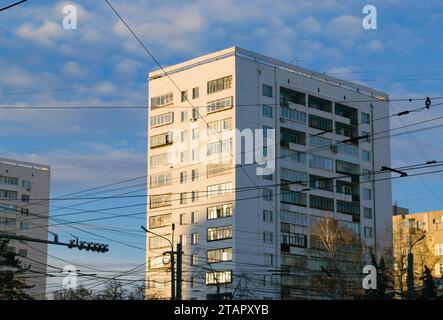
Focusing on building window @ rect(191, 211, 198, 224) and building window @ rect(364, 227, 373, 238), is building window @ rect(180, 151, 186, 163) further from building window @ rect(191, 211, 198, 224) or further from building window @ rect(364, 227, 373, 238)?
building window @ rect(364, 227, 373, 238)

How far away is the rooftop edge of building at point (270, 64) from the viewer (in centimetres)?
10006

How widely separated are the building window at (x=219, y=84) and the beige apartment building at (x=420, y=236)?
93.2 feet

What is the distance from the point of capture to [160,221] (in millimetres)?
105875

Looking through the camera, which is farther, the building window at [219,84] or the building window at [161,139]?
the building window at [161,139]

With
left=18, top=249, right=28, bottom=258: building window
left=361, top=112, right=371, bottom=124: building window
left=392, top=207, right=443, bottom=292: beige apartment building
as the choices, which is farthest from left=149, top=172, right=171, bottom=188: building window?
left=18, top=249, right=28, bottom=258: building window

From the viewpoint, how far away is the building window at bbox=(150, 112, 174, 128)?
348 ft

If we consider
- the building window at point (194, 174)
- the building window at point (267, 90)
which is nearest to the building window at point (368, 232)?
the building window at point (267, 90)

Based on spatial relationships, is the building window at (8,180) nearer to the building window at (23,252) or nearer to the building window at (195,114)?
the building window at (23,252)

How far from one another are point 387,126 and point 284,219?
24.6m

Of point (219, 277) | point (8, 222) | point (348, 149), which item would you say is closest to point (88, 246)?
point (219, 277)

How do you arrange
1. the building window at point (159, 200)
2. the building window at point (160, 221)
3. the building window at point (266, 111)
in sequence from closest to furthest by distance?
the building window at point (266, 111)
the building window at point (160, 221)
the building window at point (159, 200)
